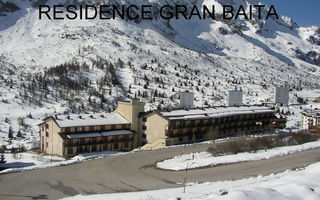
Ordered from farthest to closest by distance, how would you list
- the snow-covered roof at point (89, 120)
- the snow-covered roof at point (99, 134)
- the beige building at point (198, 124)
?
the beige building at point (198, 124) < the snow-covered roof at point (89, 120) < the snow-covered roof at point (99, 134)

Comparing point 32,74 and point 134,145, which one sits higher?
point 32,74

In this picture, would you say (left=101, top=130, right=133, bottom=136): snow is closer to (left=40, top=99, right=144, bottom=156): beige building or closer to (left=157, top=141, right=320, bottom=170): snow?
(left=40, top=99, right=144, bottom=156): beige building

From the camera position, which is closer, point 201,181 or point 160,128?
point 201,181

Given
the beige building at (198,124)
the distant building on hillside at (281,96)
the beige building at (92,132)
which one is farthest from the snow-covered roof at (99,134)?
the distant building on hillside at (281,96)

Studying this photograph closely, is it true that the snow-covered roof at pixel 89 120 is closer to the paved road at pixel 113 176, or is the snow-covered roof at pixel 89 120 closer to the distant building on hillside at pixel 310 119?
the paved road at pixel 113 176

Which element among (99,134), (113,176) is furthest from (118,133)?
(113,176)

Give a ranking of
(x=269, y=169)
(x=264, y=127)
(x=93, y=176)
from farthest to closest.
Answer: (x=264, y=127) → (x=93, y=176) → (x=269, y=169)

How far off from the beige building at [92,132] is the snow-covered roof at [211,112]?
8.83 metres

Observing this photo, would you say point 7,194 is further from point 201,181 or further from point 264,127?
point 264,127

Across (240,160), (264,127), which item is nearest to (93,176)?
(240,160)

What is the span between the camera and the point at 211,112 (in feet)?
255

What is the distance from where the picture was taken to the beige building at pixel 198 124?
69812 millimetres

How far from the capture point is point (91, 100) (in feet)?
544

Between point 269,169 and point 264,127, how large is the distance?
183 feet
